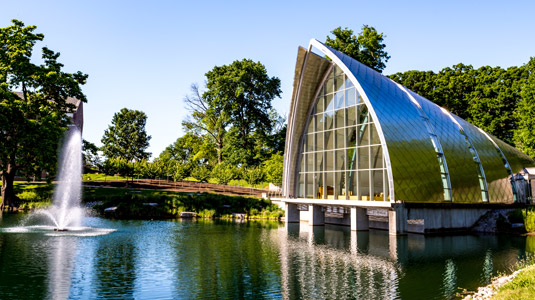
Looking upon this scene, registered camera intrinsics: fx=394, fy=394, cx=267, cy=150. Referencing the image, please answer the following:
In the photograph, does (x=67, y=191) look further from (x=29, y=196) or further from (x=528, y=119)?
(x=528, y=119)

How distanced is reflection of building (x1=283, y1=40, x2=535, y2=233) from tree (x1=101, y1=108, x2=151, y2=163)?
58.3 m

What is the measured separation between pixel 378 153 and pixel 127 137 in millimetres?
69454

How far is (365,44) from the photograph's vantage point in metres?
58.6

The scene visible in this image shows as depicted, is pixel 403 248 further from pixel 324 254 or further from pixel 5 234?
pixel 5 234

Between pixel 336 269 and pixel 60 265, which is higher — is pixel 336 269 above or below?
below

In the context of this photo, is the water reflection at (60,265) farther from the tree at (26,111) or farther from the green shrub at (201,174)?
the green shrub at (201,174)

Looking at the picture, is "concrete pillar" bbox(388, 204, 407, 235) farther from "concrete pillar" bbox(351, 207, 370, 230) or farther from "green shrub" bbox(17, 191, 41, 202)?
"green shrub" bbox(17, 191, 41, 202)

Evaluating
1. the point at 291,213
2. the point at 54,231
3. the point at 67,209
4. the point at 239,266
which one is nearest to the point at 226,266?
the point at 239,266

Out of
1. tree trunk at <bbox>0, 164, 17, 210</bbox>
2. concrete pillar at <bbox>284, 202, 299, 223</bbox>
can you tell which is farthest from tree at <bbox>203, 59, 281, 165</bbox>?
tree trunk at <bbox>0, 164, 17, 210</bbox>

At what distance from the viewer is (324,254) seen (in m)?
19.2

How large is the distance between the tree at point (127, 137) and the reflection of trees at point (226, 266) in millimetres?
66278

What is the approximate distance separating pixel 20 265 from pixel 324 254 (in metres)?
12.8

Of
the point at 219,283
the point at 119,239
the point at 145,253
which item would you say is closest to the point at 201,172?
the point at 119,239

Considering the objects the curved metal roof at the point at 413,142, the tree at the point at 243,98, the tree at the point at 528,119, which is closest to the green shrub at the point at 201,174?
the tree at the point at 243,98
